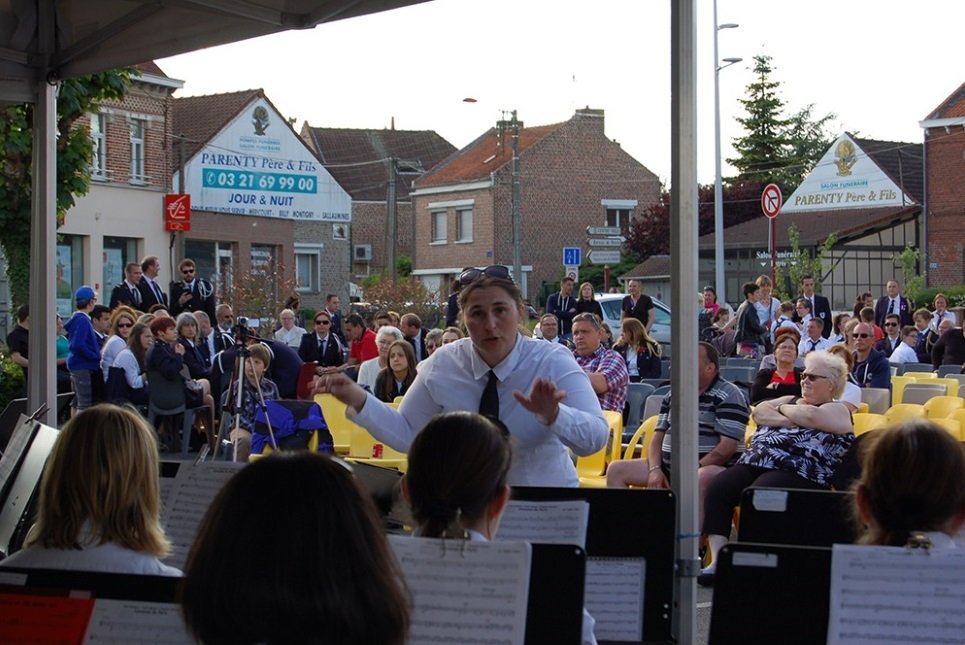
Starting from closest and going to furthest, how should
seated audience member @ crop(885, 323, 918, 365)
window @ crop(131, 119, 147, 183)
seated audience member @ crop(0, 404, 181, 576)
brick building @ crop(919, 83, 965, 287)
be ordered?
seated audience member @ crop(0, 404, 181, 576)
seated audience member @ crop(885, 323, 918, 365)
window @ crop(131, 119, 147, 183)
brick building @ crop(919, 83, 965, 287)

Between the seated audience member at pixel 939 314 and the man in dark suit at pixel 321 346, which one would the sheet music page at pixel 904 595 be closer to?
the man in dark suit at pixel 321 346

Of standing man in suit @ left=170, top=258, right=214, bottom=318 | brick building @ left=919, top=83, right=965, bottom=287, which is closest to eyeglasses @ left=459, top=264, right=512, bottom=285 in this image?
standing man in suit @ left=170, top=258, right=214, bottom=318

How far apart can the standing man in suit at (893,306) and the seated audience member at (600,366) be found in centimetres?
1245

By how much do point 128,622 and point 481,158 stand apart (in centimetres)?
5510

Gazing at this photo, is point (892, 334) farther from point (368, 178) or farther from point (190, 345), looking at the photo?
point (368, 178)

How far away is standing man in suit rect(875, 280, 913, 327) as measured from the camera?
2078 cm

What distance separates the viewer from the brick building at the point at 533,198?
55156mm

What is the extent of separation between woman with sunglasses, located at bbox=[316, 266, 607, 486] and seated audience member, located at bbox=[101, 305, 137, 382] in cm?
928

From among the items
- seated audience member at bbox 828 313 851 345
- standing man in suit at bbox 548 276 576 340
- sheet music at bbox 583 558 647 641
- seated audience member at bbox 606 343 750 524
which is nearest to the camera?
sheet music at bbox 583 558 647 641

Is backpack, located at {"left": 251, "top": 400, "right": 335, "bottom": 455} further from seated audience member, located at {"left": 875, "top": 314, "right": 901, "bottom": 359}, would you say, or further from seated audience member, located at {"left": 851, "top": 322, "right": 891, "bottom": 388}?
seated audience member, located at {"left": 875, "top": 314, "right": 901, "bottom": 359}

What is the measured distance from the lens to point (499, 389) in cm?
434

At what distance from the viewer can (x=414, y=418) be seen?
14.6ft

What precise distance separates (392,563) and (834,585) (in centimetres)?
122

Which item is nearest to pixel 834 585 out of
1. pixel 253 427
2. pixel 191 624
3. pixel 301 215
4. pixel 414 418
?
pixel 191 624
